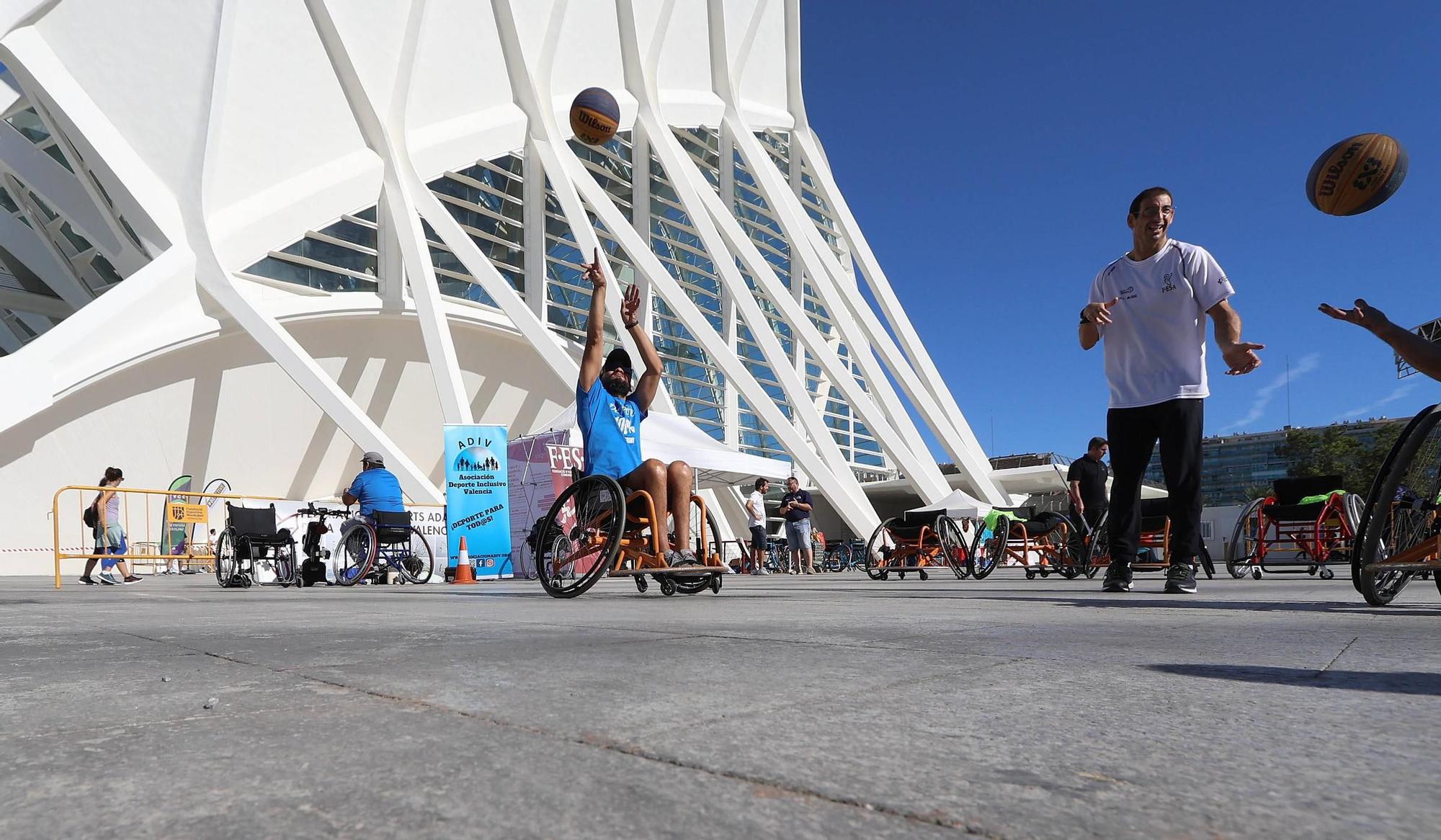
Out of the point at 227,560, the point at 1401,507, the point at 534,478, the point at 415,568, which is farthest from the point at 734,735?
the point at 534,478

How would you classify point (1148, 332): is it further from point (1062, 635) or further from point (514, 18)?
point (514, 18)

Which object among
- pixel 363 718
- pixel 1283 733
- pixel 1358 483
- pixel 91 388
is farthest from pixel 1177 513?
pixel 1358 483

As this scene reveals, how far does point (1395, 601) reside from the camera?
4324 mm

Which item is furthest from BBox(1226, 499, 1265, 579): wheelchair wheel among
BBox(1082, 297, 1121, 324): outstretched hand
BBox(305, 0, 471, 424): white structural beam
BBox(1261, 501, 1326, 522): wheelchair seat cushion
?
BBox(305, 0, 471, 424): white structural beam

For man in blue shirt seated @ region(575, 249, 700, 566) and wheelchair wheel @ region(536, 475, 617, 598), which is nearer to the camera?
wheelchair wheel @ region(536, 475, 617, 598)

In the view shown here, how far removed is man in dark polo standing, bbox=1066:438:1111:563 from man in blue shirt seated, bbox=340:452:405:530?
7407 millimetres

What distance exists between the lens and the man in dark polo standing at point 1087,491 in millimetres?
10055

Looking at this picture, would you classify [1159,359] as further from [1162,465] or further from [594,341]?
[594,341]

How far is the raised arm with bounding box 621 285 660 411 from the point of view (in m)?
5.59

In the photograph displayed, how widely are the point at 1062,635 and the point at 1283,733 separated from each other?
4.81 feet

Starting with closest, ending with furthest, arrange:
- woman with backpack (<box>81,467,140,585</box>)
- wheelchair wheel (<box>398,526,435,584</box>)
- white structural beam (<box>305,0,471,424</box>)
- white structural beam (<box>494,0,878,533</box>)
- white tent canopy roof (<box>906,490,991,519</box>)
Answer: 1. wheelchair wheel (<box>398,526,435,584</box>)
2. woman with backpack (<box>81,467,140,585</box>)
3. white tent canopy roof (<box>906,490,991,519</box>)
4. white structural beam (<box>305,0,471,424</box>)
5. white structural beam (<box>494,0,878,533</box>)

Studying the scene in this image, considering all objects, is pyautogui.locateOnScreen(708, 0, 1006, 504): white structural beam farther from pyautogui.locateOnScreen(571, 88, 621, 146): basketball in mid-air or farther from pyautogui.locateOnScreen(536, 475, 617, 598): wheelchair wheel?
pyautogui.locateOnScreen(536, 475, 617, 598): wheelchair wheel

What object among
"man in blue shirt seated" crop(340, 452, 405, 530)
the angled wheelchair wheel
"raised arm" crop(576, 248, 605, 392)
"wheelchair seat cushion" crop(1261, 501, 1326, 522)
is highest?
"raised arm" crop(576, 248, 605, 392)

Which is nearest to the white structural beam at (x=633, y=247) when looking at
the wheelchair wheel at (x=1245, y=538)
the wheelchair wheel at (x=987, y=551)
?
the wheelchair wheel at (x=987, y=551)
